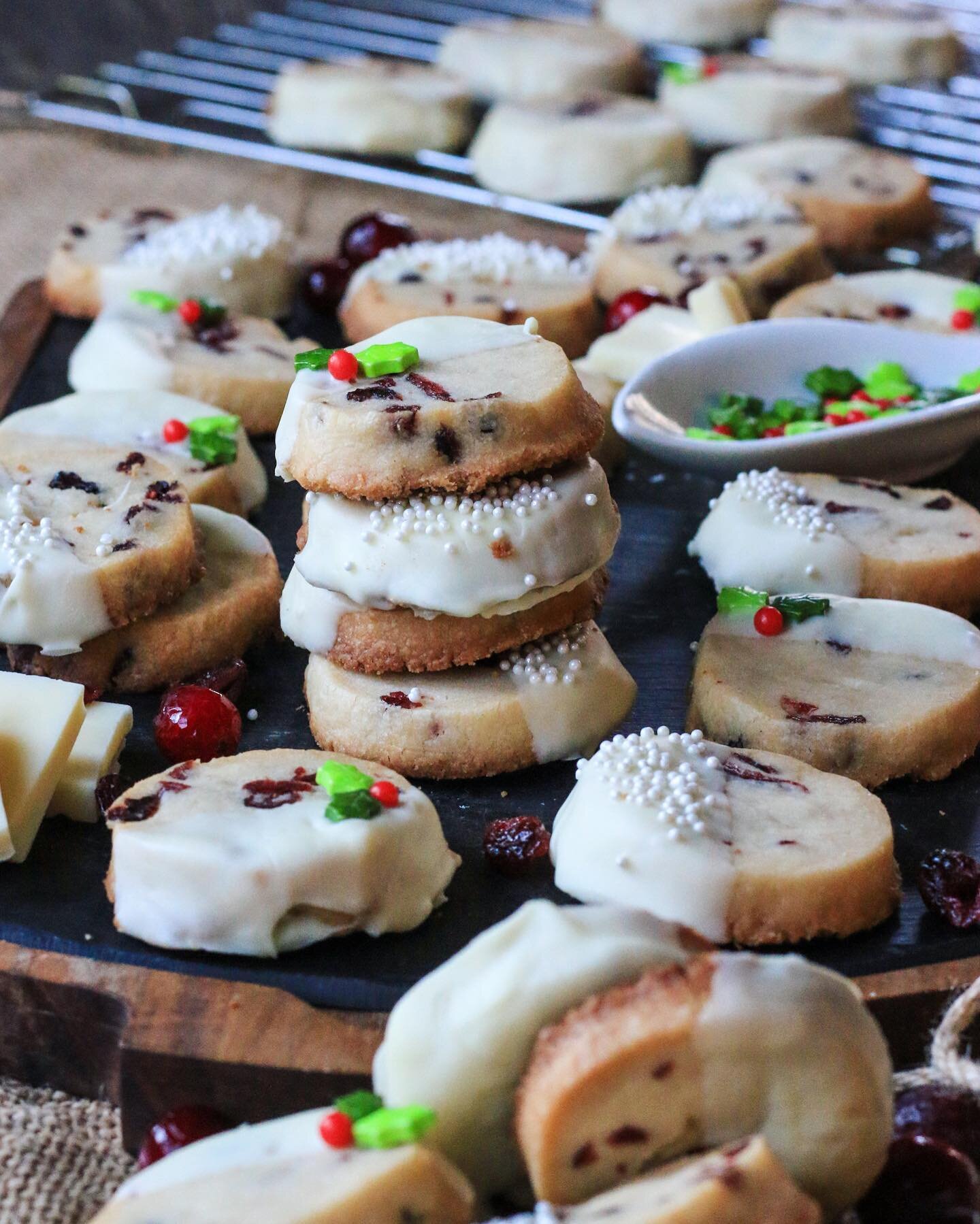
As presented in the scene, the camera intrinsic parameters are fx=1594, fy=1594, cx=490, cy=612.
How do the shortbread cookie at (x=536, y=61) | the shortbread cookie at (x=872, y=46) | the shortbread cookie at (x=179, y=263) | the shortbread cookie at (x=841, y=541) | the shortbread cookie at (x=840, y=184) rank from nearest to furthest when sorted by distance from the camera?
the shortbread cookie at (x=841, y=541)
the shortbread cookie at (x=179, y=263)
the shortbread cookie at (x=840, y=184)
the shortbread cookie at (x=536, y=61)
the shortbread cookie at (x=872, y=46)

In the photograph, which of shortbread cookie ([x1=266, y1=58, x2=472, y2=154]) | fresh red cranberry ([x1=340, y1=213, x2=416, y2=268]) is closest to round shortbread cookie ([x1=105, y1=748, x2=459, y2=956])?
fresh red cranberry ([x1=340, y1=213, x2=416, y2=268])

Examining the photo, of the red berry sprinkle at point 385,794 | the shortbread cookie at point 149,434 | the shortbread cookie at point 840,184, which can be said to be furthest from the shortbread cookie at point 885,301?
the red berry sprinkle at point 385,794

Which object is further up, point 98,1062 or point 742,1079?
point 742,1079

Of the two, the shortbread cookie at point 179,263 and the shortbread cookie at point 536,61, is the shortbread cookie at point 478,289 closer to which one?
the shortbread cookie at point 179,263

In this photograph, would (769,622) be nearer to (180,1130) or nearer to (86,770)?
(86,770)

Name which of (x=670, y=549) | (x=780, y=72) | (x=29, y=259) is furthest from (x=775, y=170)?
(x=29, y=259)

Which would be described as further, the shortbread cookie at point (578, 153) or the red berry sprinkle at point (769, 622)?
the shortbread cookie at point (578, 153)

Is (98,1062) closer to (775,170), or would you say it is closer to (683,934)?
(683,934)

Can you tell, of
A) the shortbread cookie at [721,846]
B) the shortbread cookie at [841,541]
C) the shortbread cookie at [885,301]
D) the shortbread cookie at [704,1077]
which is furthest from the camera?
the shortbread cookie at [885,301]
